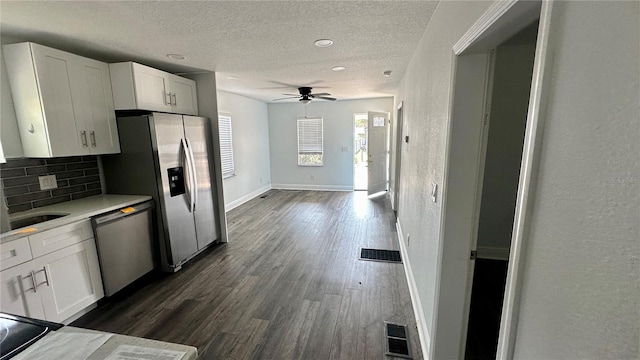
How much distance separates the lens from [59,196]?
8.82 feet

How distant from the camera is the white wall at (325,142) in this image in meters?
6.98

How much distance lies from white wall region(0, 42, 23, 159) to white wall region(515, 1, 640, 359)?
11.9 ft

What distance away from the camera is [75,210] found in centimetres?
245

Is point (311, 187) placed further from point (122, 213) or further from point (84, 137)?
point (84, 137)

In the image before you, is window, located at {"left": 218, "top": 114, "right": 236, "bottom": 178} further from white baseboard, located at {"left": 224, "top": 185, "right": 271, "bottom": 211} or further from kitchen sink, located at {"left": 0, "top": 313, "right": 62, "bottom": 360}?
kitchen sink, located at {"left": 0, "top": 313, "right": 62, "bottom": 360}

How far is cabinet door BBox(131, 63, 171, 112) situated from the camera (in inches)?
113

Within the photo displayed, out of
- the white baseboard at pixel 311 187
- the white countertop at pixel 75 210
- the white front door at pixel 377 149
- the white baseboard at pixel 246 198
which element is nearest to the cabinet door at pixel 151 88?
the white countertop at pixel 75 210

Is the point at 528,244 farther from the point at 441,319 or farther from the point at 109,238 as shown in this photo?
the point at 109,238

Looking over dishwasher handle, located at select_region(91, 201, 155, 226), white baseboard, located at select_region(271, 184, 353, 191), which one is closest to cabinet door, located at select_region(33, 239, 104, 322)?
dishwasher handle, located at select_region(91, 201, 155, 226)

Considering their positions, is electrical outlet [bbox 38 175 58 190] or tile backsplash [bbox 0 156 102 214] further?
electrical outlet [bbox 38 175 58 190]

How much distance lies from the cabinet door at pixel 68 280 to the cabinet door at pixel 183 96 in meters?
1.83

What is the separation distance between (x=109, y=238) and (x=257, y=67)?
2484mm

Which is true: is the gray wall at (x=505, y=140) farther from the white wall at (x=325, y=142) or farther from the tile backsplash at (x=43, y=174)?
the tile backsplash at (x=43, y=174)

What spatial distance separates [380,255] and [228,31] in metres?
3.03
